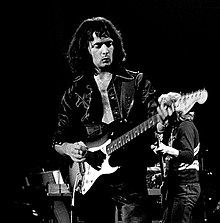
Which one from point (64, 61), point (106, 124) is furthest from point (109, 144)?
point (64, 61)

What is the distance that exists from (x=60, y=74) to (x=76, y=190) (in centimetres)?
302

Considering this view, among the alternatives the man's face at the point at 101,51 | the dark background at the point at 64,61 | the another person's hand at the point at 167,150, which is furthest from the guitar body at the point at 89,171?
the dark background at the point at 64,61

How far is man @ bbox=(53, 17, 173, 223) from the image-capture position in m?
2.15

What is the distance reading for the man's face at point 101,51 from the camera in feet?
7.89

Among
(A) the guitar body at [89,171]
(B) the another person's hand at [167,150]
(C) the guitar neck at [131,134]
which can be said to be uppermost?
(C) the guitar neck at [131,134]

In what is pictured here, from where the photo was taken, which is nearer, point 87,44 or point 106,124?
point 106,124

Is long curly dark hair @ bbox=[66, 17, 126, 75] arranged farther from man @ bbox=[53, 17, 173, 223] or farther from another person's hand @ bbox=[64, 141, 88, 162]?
another person's hand @ bbox=[64, 141, 88, 162]

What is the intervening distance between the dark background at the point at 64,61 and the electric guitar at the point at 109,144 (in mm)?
2611

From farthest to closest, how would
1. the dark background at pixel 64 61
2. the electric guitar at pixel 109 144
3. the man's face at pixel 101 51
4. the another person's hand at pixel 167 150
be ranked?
the dark background at pixel 64 61 < the another person's hand at pixel 167 150 < the man's face at pixel 101 51 < the electric guitar at pixel 109 144

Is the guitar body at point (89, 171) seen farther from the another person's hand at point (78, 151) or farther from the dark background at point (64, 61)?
the dark background at point (64, 61)

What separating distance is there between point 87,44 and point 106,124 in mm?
512

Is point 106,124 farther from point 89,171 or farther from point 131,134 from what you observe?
point 89,171

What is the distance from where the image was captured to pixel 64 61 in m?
5.23

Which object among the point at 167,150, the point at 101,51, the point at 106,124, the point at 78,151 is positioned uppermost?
the point at 101,51
